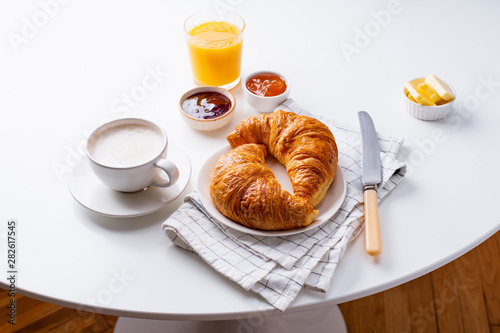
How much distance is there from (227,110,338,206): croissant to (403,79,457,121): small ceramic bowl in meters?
Answer: 0.30

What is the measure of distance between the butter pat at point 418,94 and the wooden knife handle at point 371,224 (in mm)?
365

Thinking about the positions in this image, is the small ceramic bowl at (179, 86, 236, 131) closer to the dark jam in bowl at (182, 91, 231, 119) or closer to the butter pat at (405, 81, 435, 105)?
the dark jam in bowl at (182, 91, 231, 119)

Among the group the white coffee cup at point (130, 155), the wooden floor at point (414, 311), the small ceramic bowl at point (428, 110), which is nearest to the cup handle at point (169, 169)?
the white coffee cup at point (130, 155)

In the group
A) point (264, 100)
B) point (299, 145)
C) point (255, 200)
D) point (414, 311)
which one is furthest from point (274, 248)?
point (414, 311)

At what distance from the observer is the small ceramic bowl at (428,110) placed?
4.05 feet

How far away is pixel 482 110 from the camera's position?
1291 millimetres

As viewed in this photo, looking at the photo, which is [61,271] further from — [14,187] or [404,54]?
[404,54]

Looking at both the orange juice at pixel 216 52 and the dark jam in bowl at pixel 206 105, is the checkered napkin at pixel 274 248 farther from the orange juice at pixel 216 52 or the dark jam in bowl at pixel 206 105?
the orange juice at pixel 216 52

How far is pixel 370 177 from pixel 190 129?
0.47 m

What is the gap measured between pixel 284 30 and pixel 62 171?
0.86m

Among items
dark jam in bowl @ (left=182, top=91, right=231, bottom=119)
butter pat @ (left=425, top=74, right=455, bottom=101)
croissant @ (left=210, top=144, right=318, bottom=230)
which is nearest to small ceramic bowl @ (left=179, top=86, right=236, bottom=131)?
dark jam in bowl @ (left=182, top=91, right=231, bottom=119)

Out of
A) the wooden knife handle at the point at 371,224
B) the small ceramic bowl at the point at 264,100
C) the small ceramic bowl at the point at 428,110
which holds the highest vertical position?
the small ceramic bowl at the point at 428,110

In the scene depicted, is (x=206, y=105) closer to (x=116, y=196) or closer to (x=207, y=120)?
(x=207, y=120)

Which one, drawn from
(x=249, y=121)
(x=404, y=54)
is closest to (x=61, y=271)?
(x=249, y=121)
